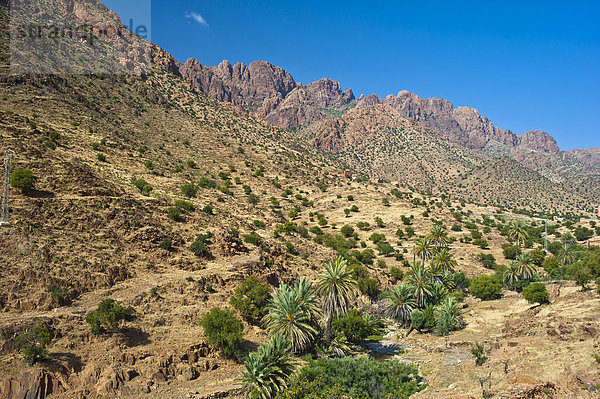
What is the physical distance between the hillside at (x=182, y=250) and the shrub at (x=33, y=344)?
0.37m

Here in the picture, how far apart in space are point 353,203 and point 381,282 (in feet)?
109

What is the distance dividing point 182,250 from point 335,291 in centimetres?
1784

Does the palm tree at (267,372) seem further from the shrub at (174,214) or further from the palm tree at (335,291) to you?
the shrub at (174,214)

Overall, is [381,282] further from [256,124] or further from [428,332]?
[256,124]

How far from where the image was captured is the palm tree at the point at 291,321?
2772 cm

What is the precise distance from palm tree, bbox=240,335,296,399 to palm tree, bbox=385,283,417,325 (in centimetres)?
1828

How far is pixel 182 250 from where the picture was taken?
38062 mm

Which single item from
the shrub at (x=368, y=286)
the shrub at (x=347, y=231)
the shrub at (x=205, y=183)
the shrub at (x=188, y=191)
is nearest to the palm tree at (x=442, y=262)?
the shrub at (x=368, y=286)

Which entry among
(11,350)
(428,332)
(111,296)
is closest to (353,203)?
(428,332)

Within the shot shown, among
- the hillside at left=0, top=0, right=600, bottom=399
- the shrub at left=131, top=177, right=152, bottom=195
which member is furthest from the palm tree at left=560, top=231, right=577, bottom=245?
the shrub at left=131, top=177, right=152, bottom=195

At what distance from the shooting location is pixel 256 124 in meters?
A: 113

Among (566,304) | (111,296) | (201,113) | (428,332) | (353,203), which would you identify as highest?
(201,113)

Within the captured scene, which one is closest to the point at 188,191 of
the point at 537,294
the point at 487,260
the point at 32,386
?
the point at 32,386

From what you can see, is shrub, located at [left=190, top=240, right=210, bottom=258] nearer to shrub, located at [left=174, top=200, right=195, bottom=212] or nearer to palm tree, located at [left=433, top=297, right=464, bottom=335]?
shrub, located at [left=174, top=200, right=195, bottom=212]
